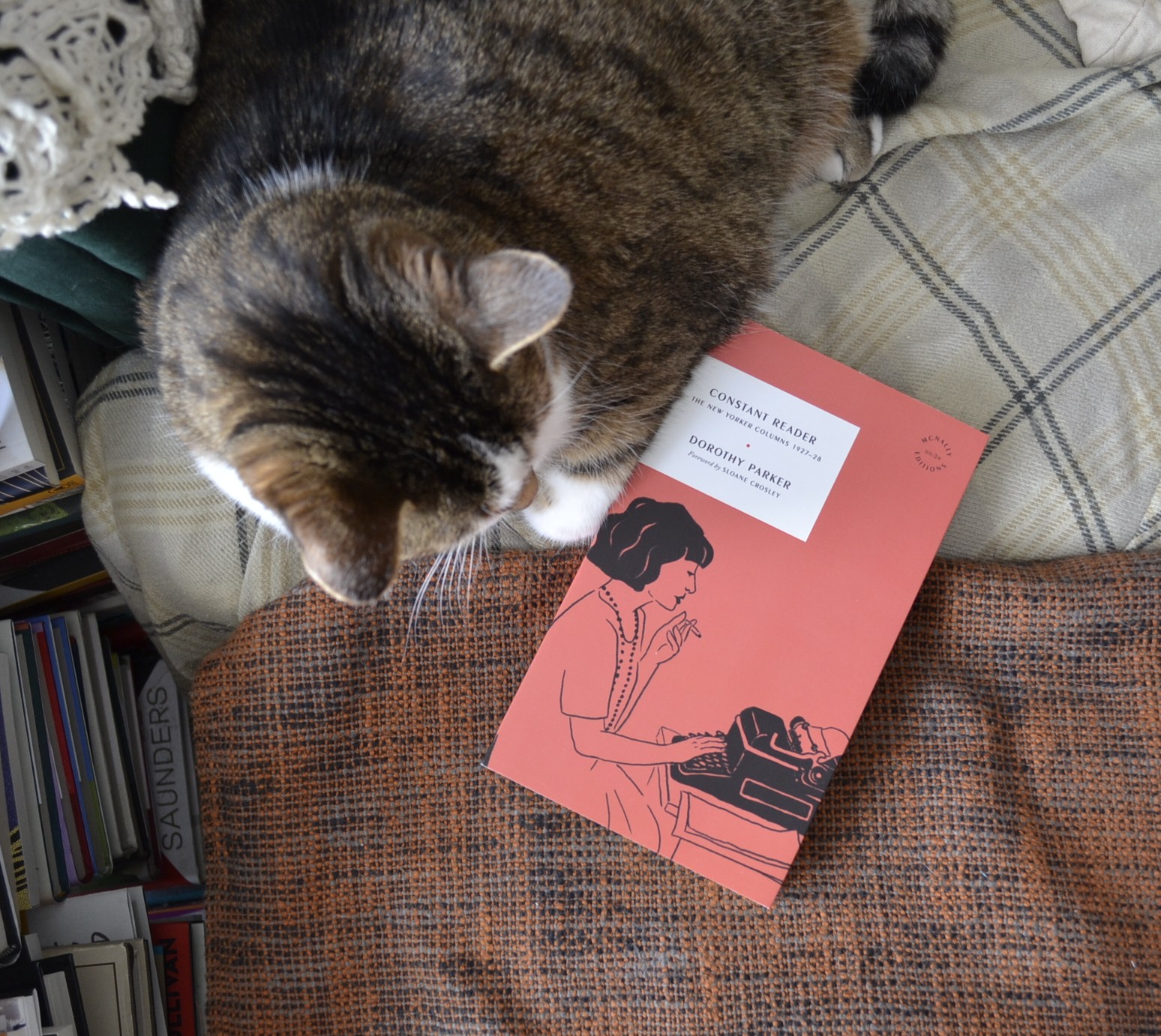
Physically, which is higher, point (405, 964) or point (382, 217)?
point (382, 217)

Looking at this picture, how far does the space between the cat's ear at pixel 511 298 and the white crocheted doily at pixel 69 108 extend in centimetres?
28

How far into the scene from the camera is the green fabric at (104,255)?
806 mm

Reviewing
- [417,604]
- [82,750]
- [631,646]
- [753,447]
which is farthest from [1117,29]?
[82,750]

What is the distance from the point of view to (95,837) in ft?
3.35

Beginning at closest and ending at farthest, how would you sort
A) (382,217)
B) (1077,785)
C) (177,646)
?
(382,217) < (1077,785) < (177,646)

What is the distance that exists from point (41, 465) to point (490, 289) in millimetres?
576

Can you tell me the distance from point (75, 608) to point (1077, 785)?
1.21 m

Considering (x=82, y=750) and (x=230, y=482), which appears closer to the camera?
(x=230, y=482)

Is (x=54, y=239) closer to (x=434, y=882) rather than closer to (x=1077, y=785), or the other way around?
(x=434, y=882)

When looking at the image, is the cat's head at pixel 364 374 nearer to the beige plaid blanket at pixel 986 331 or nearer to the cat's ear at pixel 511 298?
the cat's ear at pixel 511 298

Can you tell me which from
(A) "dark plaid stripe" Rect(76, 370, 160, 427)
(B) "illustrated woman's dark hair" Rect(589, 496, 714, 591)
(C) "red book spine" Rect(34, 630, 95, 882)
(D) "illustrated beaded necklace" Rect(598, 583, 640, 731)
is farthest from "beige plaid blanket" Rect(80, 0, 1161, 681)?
(D) "illustrated beaded necklace" Rect(598, 583, 640, 731)

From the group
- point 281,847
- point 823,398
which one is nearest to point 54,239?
point 281,847

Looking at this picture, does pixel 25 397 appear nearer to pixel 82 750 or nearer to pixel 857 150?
pixel 82 750

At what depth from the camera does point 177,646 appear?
1047 millimetres
